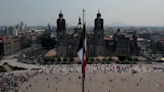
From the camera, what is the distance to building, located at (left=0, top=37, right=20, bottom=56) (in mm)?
77812

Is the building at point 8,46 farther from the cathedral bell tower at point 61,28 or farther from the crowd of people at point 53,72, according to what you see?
the crowd of people at point 53,72

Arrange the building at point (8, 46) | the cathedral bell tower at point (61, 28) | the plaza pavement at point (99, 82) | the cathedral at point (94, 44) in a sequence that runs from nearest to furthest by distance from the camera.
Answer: the plaza pavement at point (99, 82)
the cathedral bell tower at point (61, 28)
the cathedral at point (94, 44)
the building at point (8, 46)

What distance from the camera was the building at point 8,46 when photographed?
255ft

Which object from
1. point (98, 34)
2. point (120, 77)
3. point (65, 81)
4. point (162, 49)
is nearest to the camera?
point (65, 81)

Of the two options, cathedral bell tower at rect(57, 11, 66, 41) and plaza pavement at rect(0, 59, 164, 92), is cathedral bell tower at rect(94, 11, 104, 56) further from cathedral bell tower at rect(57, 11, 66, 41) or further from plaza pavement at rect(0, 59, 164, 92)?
plaza pavement at rect(0, 59, 164, 92)

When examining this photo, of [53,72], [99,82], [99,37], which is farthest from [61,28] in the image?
[99,82]

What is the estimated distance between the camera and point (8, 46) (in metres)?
82.4

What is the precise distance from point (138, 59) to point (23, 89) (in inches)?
1749

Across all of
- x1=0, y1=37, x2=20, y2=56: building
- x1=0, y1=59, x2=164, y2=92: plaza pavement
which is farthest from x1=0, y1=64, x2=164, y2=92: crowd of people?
x1=0, y1=37, x2=20, y2=56: building

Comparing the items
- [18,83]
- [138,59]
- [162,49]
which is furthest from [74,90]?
[162,49]

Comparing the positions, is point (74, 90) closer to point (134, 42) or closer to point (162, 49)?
point (134, 42)

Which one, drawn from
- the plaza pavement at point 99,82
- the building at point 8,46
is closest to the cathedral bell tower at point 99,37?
the plaza pavement at point 99,82

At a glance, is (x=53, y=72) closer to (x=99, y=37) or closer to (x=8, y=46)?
(x=99, y=37)

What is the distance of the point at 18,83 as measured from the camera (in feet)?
132
